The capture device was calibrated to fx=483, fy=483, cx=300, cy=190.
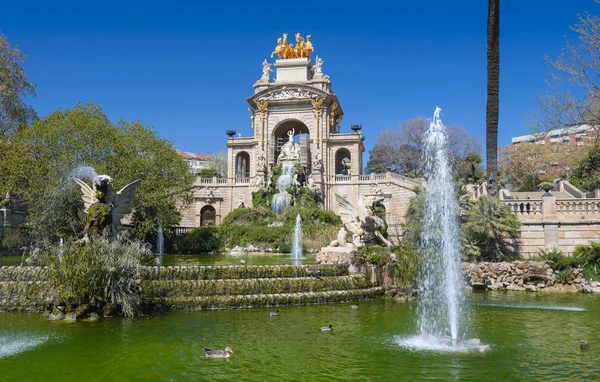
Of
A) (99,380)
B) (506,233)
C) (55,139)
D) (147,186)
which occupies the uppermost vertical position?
(55,139)

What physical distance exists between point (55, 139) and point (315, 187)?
22.0 m

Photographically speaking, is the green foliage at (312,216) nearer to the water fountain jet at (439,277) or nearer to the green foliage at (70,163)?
the green foliage at (70,163)

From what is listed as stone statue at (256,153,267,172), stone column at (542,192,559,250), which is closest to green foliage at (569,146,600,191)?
stone column at (542,192,559,250)

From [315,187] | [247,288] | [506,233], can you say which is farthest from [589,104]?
Answer: [315,187]

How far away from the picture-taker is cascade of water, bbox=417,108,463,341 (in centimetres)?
944

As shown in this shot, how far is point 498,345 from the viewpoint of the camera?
26.2 ft

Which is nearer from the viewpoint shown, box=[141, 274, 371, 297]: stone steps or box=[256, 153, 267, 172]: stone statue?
box=[141, 274, 371, 297]: stone steps

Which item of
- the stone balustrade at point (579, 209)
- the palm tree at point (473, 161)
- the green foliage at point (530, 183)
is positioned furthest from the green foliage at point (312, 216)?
the palm tree at point (473, 161)

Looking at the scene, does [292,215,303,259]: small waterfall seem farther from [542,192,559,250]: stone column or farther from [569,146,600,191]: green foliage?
[569,146,600,191]: green foliage

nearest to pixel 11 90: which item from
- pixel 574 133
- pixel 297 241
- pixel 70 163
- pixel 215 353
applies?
pixel 70 163

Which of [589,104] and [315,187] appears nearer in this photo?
[589,104]

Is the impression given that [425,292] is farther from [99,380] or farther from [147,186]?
[147,186]

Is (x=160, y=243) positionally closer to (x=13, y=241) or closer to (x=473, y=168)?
(x=13, y=241)

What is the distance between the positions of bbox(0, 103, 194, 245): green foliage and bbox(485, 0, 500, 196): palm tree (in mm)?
14763
